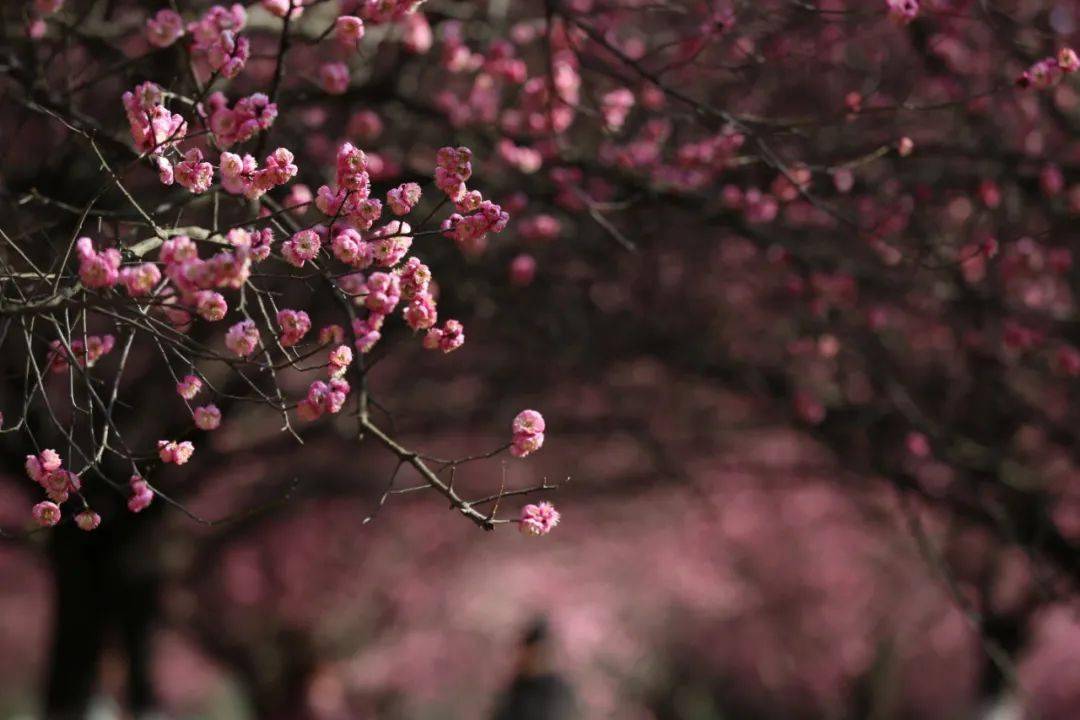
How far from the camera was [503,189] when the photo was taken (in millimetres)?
6297

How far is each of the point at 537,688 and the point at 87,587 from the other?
3.92m

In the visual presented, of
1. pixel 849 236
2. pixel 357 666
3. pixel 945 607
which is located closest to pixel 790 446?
pixel 945 607

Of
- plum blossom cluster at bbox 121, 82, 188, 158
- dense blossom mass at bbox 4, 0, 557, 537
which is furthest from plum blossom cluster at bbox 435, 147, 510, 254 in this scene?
plum blossom cluster at bbox 121, 82, 188, 158

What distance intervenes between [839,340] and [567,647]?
50.4ft

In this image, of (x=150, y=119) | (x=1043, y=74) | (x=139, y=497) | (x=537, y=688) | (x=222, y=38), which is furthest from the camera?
(x=537, y=688)

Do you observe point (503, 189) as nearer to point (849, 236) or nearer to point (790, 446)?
point (849, 236)

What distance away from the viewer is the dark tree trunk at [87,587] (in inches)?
405

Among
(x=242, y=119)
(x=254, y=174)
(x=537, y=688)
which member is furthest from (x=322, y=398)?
(x=537, y=688)

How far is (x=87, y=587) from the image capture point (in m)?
10.5

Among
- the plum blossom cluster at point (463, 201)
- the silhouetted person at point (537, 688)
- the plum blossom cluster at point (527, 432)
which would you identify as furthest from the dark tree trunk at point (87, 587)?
the plum blossom cluster at point (463, 201)

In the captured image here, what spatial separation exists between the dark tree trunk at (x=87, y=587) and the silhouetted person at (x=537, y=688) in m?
3.30

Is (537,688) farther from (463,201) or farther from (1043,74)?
(463,201)

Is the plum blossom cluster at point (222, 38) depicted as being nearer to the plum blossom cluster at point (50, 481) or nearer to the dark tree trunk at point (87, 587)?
the plum blossom cluster at point (50, 481)

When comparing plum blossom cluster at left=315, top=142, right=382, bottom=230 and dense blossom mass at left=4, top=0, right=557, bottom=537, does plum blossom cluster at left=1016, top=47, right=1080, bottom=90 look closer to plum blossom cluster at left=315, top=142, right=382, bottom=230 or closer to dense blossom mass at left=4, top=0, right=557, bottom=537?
dense blossom mass at left=4, top=0, right=557, bottom=537
